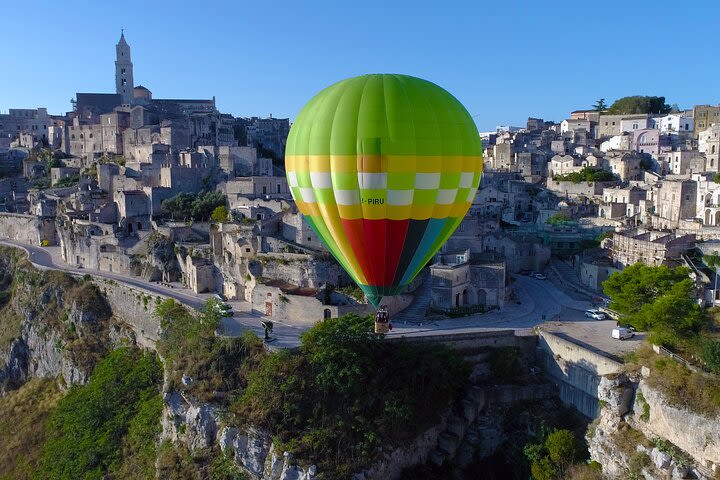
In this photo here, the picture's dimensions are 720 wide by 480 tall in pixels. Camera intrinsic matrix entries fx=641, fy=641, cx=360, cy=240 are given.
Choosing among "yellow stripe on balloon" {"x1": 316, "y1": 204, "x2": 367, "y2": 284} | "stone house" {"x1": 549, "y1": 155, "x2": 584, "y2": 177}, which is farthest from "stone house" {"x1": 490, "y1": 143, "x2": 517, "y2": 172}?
"yellow stripe on balloon" {"x1": 316, "y1": 204, "x2": 367, "y2": 284}

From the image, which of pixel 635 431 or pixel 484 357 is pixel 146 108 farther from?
pixel 635 431

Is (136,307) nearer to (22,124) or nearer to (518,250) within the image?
(518,250)

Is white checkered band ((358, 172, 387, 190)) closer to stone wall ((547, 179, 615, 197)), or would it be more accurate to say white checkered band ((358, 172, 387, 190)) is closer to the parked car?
the parked car

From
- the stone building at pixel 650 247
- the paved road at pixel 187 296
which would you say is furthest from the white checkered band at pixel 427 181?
the stone building at pixel 650 247

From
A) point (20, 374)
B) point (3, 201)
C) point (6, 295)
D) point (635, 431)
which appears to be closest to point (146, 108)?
point (3, 201)

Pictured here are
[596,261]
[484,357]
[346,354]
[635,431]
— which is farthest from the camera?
[596,261]
